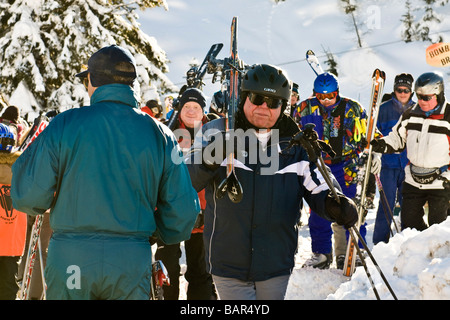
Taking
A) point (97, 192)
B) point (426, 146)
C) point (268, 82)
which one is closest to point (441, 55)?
point (426, 146)

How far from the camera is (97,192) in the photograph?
2436 millimetres

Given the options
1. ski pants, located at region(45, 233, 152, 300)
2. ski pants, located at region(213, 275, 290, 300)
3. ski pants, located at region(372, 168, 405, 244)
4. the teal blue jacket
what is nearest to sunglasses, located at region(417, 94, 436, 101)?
ski pants, located at region(372, 168, 405, 244)

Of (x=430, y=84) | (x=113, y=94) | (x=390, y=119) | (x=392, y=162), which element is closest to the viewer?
(x=113, y=94)

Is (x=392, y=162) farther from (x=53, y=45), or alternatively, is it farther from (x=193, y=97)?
(x=53, y=45)

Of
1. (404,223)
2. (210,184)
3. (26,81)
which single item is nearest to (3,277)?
(210,184)

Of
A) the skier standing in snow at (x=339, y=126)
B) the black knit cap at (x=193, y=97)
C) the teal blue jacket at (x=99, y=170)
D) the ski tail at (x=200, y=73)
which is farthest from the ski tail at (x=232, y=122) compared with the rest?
the skier standing in snow at (x=339, y=126)

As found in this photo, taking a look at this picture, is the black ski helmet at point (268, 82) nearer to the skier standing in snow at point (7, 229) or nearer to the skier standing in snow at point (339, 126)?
the skier standing in snow at point (7, 229)

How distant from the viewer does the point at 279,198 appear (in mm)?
3141

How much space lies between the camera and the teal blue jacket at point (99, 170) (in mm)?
2424

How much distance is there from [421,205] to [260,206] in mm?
4225

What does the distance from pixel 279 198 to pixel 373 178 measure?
447cm

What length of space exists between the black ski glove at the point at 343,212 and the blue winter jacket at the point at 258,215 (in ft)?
0.25

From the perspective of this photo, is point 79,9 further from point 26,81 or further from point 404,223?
point 404,223

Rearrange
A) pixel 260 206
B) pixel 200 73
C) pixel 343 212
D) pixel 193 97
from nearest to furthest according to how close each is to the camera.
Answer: pixel 343 212, pixel 260 206, pixel 193 97, pixel 200 73
